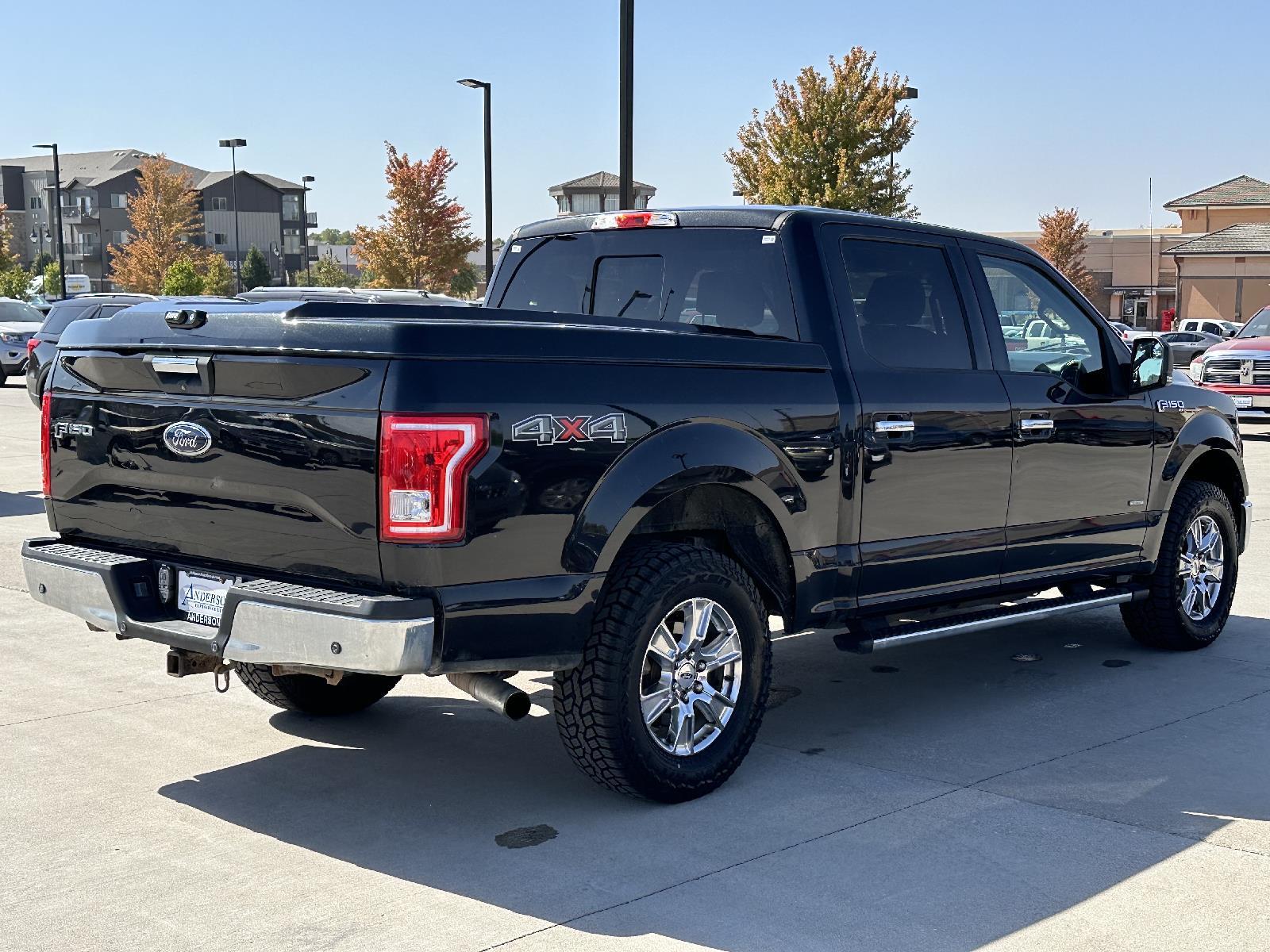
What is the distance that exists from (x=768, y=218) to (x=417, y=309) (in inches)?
55.8

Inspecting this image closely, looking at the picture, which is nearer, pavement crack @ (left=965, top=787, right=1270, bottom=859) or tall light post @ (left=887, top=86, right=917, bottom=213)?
pavement crack @ (left=965, top=787, right=1270, bottom=859)

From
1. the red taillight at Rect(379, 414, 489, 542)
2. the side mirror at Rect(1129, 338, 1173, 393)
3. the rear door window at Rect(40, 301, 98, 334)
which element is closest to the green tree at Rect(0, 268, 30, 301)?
the rear door window at Rect(40, 301, 98, 334)

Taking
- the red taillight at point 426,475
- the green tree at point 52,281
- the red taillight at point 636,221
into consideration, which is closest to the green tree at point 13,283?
the green tree at point 52,281

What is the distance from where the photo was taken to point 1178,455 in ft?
24.1

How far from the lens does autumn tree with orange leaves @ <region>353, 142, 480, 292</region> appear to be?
54.1 m

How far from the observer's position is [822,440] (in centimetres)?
550

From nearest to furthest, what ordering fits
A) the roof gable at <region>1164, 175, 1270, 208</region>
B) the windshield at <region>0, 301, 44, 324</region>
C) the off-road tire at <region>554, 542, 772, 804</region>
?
1. the off-road tire at <region>554, 542, 772, 804</region>
2. the windshield at <region>0, 301, 44, 324</region>
3. the roof gable at <region>1164, 175, 1270, 208</region>

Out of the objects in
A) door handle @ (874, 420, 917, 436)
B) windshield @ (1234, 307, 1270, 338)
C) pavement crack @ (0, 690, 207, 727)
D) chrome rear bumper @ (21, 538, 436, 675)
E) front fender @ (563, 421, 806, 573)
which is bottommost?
pavement crack @ (0, 690, 207, 727)

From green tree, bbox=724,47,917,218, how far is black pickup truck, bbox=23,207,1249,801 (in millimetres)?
31479

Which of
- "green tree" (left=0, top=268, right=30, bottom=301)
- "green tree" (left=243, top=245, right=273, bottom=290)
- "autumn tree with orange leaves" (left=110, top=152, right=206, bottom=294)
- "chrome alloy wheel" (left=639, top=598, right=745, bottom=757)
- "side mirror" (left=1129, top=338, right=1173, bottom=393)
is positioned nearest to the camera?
"chrome alloy wheel" (left=639, top=598, right=745, bottom=757)

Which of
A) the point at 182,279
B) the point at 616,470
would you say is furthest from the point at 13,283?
the point at 616,470

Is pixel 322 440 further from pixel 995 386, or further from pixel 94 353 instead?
pixel 995 386

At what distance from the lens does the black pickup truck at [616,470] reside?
4395mm

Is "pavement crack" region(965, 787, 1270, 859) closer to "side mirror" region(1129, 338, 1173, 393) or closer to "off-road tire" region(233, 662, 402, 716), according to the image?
"off-road tire" region(233, 662, 402, 716)
